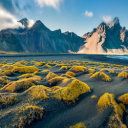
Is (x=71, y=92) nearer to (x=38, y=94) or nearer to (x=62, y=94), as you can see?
(x=62, y=94)

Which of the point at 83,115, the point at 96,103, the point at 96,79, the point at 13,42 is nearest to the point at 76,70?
the point at 96,79

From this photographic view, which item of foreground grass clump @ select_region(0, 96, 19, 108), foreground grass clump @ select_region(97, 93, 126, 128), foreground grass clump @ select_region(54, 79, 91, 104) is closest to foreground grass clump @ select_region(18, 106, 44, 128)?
foreground grass clump @ select_region(0, 96, 19, 108)

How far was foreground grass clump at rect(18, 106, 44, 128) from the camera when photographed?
330 centimetres

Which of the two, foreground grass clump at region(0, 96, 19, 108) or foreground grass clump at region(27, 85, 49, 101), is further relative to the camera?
foreground grass clump at region(27, 85, 49, 101)

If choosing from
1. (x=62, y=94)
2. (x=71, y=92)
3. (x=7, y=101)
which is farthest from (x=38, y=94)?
(x=71, y=92)

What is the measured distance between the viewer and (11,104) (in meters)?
4.27

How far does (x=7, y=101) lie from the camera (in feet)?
14.2

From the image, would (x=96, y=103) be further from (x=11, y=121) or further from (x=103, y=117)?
(x=11, y=121)

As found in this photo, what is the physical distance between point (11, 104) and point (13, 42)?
181830 millimetres

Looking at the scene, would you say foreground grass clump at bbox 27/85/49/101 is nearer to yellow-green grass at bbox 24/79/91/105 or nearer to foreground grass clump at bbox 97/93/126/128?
yellow-green grass at bbox 24/79/91/105

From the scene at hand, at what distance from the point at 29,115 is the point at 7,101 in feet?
5.49

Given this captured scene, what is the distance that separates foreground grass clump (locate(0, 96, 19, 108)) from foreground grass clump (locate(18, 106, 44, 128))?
1.07 m

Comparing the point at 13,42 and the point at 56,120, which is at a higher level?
the point at 13,42

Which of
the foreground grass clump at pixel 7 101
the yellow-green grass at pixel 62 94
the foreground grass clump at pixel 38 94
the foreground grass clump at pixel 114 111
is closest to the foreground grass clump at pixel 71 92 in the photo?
the yellow-green grass at pixel 62 94
